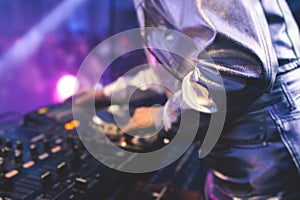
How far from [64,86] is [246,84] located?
218cm

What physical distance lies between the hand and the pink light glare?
5.10 ft

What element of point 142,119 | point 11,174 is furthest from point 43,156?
point 142,119

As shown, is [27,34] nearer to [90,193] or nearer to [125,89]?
[125,89]

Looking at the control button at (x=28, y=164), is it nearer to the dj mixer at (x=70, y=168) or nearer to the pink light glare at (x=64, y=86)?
the dj mixer at (x=70, y=168)

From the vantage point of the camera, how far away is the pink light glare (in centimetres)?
260

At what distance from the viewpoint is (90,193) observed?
0.79 meters

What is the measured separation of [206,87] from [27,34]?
1.84 metres

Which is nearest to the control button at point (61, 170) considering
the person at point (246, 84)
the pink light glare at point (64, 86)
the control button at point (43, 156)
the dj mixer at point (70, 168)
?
the dj mixer at point (70, 168)

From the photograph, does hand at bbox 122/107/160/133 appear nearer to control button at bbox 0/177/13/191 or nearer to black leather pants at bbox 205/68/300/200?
black leather pants at bbox 205/68/300/200

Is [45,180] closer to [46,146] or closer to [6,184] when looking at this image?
[6,184]

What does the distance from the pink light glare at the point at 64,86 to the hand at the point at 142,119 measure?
1553 mm

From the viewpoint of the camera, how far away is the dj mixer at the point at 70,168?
77cm

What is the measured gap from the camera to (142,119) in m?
1.05

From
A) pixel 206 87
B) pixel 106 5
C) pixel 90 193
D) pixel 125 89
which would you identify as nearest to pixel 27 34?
pixel 106 5
